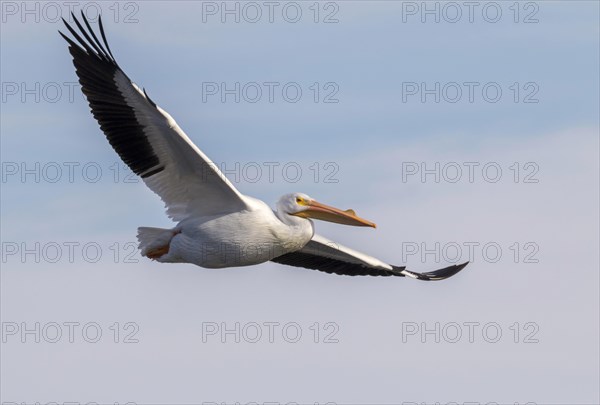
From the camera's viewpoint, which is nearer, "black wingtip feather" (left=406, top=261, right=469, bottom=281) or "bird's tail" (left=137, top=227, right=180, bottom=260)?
"bird's tail" (left=137, top=227, right=180, bottom=260)

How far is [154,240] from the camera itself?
1725 cm

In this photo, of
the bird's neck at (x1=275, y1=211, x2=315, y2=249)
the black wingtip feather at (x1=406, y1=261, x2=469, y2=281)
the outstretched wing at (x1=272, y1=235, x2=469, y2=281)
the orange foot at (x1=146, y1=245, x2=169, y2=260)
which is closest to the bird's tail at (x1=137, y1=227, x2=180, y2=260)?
the orange foot at (x1=146, y1=245, x2=169, y2=260)

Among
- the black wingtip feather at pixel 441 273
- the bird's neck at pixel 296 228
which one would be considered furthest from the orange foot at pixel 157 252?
the black wingtip feather at pixel 441 273

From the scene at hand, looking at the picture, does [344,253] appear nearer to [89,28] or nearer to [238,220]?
[238,220]

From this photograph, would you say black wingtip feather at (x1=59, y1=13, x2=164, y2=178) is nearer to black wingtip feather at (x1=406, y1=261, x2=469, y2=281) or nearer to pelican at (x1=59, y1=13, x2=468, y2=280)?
pelican at (x1=59, y1=13, x2=468, y2=280)

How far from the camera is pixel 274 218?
55.3ft

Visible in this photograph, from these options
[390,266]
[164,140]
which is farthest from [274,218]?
[390,266]

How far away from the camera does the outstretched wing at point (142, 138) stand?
1652cm

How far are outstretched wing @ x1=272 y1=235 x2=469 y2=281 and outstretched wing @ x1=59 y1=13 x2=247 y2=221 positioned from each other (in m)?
2.28

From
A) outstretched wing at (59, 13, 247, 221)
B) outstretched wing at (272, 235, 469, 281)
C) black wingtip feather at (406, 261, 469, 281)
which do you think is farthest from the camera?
black wingtip feather at (406, 261, 469, 281)

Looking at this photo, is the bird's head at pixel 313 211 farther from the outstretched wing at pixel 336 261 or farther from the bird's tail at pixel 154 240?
the bird's tail at pixel 154 240

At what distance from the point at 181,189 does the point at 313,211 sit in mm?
1645

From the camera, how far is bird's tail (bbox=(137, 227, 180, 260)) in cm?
1714

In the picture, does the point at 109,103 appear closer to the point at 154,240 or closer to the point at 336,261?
the point at 154,240
